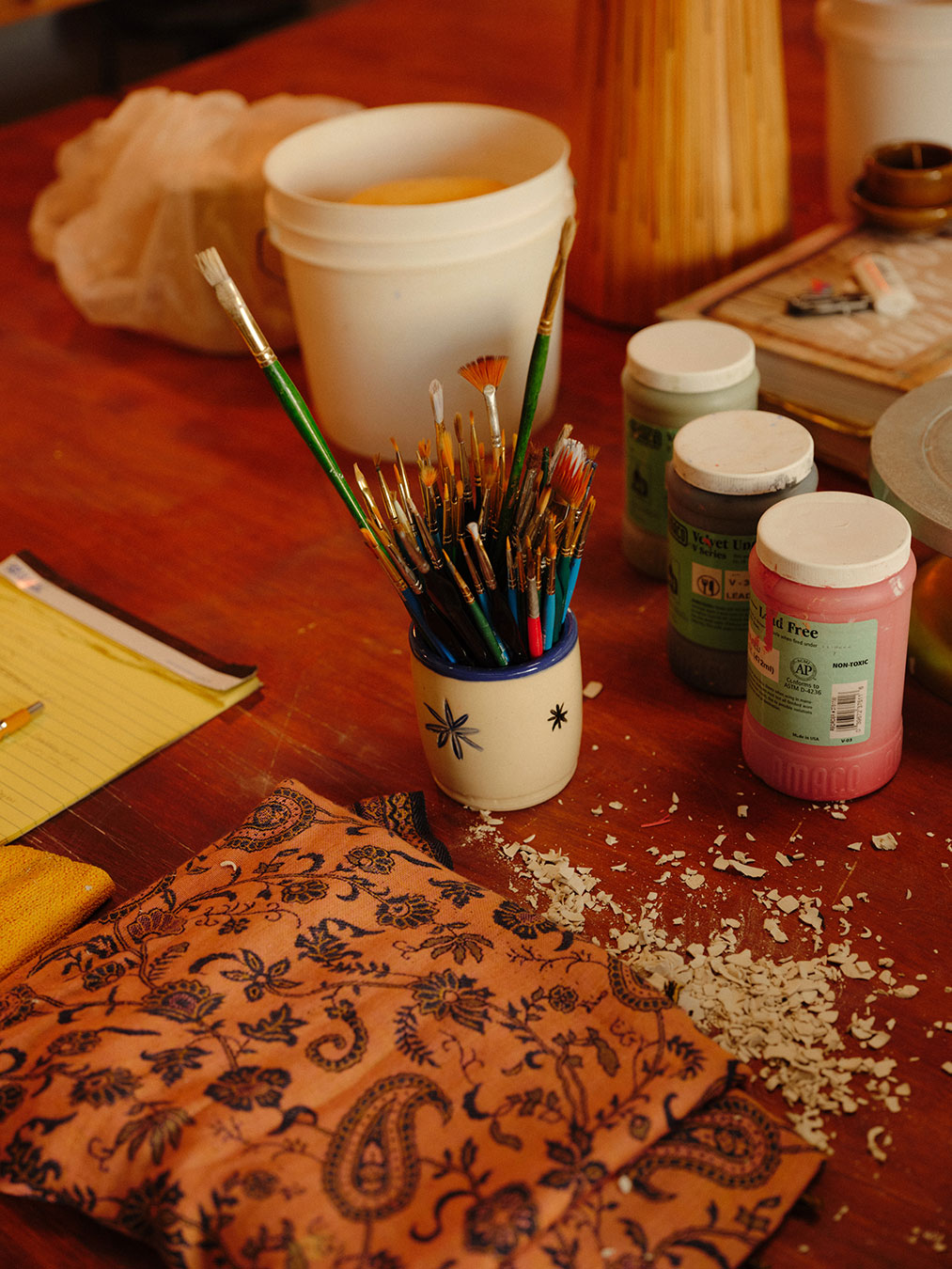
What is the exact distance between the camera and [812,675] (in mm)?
523

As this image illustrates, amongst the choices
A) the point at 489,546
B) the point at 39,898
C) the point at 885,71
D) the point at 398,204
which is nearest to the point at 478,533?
the point at 489,546

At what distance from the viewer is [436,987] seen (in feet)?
1.46

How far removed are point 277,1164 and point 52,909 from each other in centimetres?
19

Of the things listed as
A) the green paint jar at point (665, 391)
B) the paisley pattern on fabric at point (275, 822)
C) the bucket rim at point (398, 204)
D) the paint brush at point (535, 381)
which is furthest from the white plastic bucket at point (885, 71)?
the paisley pattern on fabric at point (275, 822)

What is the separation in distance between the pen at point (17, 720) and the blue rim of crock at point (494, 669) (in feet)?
0.76

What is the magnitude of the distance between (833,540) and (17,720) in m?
0.42

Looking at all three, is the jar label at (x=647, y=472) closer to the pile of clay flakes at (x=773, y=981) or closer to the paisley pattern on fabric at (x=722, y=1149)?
the pile of clay flakes at (x=773, y=981)

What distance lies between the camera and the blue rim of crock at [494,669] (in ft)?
1.76

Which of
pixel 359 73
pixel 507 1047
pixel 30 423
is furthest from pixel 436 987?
pixel 359 73

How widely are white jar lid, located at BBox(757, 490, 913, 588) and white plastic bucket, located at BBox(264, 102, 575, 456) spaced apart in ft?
0.98

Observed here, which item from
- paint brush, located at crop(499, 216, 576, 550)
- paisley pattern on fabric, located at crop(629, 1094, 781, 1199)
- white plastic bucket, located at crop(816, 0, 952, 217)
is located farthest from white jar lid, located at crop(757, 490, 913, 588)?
white plastic bucket, located at crop(816, 0, 952, 217)

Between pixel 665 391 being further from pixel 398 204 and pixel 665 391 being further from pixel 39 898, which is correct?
pixel 39 898

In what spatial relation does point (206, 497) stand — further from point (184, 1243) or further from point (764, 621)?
point (184, 1243)

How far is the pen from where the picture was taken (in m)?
0.64
